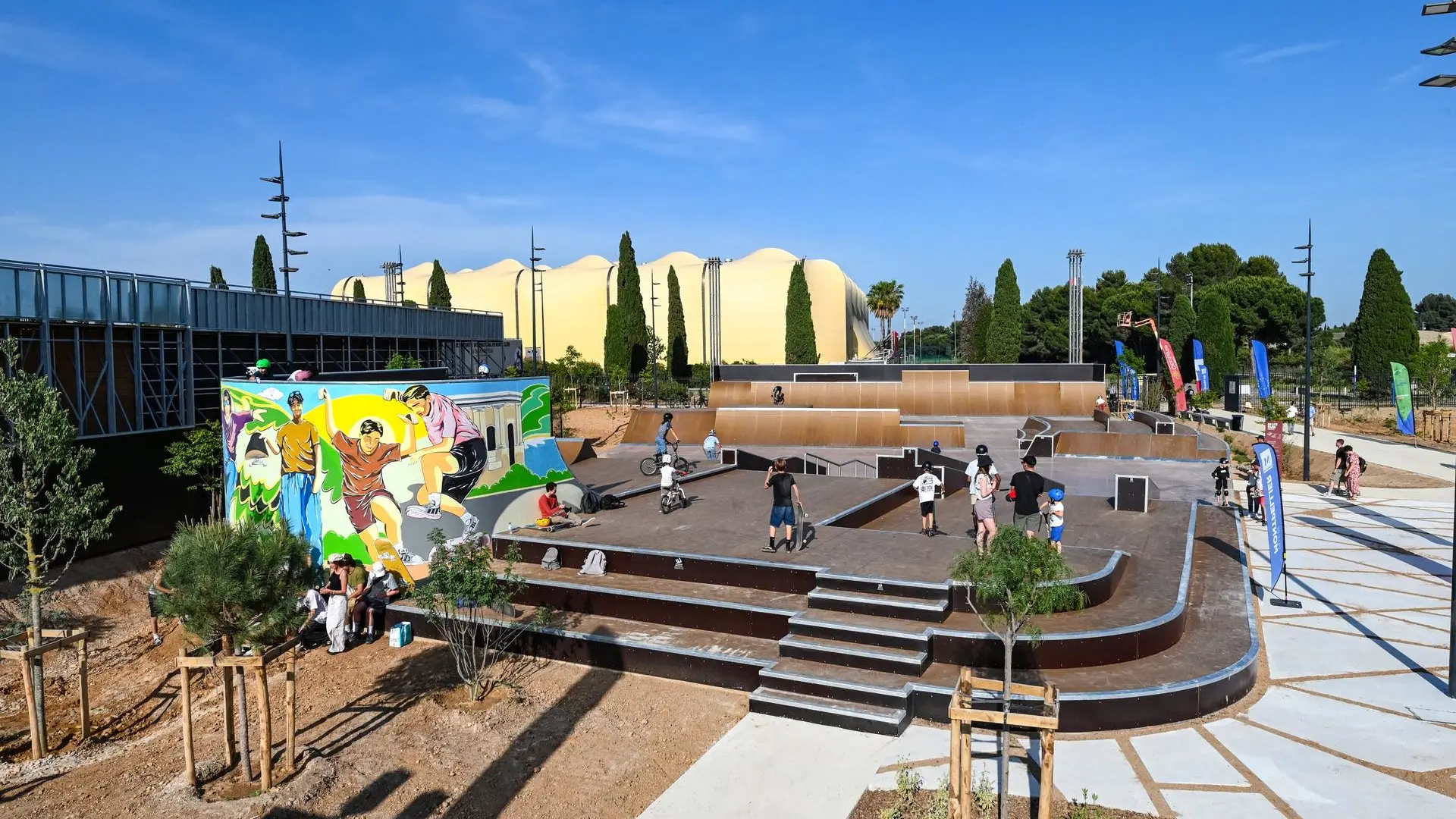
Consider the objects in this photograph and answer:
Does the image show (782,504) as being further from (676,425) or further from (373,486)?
(676,425)

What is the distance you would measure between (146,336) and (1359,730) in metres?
23.0

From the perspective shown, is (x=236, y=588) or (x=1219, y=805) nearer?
(x=1219, y=805)

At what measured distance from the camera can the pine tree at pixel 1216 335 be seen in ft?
183

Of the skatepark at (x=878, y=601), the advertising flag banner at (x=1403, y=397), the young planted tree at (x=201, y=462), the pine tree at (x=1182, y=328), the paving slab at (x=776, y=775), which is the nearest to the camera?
the paving slab at (x=776, y=775)

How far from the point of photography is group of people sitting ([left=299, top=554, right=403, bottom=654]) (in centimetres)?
1156

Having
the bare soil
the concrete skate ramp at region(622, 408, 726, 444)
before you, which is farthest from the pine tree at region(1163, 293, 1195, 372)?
the bare soil

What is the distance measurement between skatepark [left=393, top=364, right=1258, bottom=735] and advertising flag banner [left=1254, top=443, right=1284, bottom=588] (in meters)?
0.65

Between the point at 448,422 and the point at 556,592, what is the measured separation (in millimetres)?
3244

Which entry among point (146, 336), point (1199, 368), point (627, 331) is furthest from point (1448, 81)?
point (627, 331)

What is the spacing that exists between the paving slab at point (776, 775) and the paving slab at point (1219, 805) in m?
2.42

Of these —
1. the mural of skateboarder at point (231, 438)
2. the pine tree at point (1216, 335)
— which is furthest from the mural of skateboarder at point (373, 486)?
the pine tree at point (1216, 335)

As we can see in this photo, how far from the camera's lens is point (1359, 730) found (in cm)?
802

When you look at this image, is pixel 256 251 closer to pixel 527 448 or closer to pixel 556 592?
pixel 527 448

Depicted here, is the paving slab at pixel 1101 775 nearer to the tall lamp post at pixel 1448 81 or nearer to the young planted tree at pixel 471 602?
the tall lamp post at pixel 1448 81
